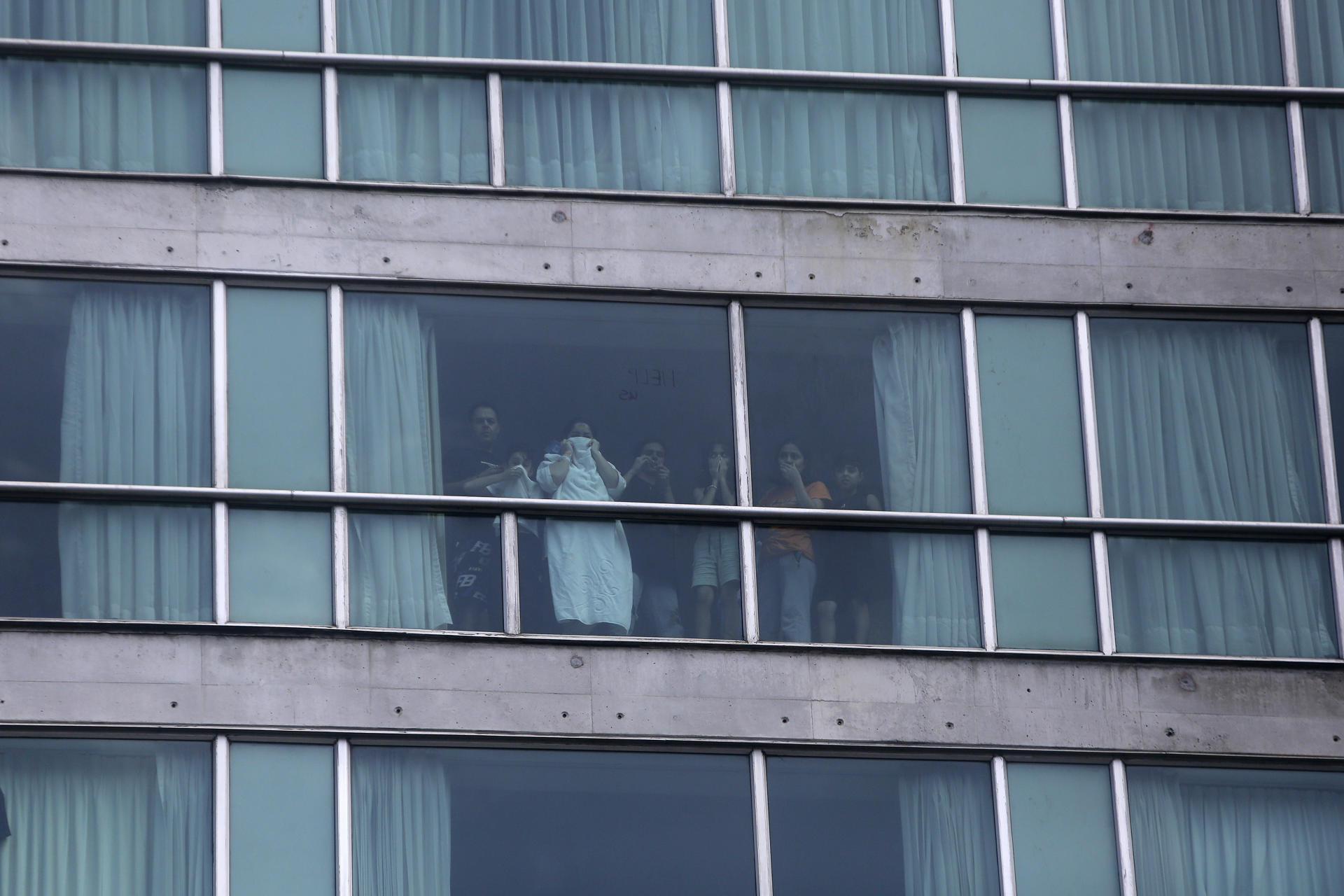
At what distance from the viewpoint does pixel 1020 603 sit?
18359mm

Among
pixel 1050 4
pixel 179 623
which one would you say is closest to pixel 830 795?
pixel 179 623

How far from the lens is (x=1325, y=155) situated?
19906 millimetres

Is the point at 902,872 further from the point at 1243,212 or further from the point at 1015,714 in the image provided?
the point at 1243,212

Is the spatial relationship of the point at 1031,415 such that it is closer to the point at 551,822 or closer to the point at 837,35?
the point at 837,35

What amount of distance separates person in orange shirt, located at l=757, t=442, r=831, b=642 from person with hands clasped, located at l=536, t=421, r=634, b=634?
93cm

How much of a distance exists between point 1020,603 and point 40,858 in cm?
669

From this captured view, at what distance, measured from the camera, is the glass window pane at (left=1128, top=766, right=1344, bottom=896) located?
18047 mm

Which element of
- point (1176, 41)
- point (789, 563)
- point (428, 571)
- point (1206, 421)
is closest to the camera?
point (428, 571)

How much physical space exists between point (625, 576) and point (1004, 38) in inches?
198

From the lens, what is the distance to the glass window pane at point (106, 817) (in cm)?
1709

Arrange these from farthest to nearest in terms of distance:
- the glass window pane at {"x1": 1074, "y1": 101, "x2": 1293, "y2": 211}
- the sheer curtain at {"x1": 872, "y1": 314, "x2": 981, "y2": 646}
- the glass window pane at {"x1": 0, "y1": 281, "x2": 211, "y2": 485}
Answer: the glass window pane at {"x1": 1074, "y1": 101, "x2": 1293, "y2": 211}, the sheer curtain at {"x1": 872, "y1": 314, "x2": 981, "y2": 646}, the glass window pane at {"x1": 0, "y1": 281, "x2": 211, "y2": 485}

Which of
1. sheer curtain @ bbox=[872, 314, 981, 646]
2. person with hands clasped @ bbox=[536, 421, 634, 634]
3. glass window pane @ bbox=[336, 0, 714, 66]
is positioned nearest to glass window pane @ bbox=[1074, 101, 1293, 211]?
sheer curtain @ bbox=[872, 314, 981, 646]

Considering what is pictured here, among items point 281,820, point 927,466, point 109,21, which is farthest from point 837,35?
point 281,820

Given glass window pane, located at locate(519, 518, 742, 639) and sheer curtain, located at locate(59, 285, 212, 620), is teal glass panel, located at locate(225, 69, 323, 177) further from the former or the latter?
glass window pane, located at locate(519, 518, 742, 639)
